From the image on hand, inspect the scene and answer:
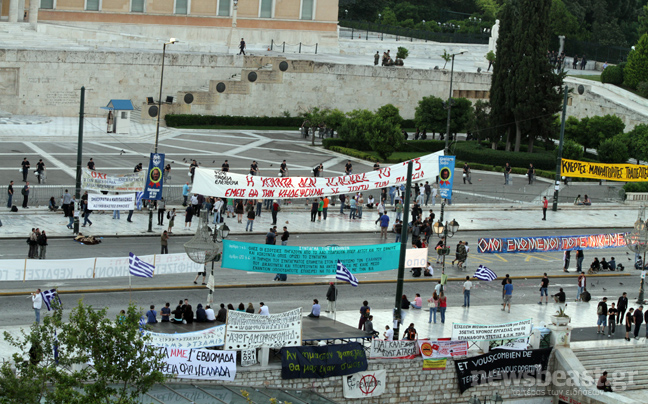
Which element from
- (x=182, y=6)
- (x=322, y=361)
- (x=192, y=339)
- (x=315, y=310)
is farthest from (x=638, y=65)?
(x=192, y=339)

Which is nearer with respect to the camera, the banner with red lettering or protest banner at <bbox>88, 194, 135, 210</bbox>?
the banner with red lettering

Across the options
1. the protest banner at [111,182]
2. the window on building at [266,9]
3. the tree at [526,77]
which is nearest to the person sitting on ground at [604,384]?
the protest banner at [111,182]

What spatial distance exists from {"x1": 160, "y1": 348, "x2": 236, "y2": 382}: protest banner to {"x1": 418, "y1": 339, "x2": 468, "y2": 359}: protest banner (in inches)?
231

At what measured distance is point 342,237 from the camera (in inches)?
1594

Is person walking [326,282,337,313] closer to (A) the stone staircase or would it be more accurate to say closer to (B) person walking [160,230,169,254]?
(B) person walking [160,230,169,254]

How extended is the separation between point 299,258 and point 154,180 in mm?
11572

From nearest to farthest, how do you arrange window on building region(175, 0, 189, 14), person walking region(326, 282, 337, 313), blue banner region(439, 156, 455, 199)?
person walking region(326, 282, 337, 313) < blue banner region(439, 156, 455, 199) < window on building region(175, 0, 189, 14)

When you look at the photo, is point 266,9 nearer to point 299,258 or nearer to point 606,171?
point 606,171

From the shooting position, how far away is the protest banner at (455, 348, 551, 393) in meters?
28.2

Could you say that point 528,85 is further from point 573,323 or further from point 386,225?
point 573,323

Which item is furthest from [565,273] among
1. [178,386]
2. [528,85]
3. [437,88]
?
[437,88]

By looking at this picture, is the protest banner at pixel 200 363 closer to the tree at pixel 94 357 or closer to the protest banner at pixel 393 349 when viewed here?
the tree at pixel 94 357

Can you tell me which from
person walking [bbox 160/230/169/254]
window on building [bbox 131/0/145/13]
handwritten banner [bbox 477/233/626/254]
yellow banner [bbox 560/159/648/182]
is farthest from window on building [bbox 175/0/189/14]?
handwritten banner [bbox 477/233/626/254]

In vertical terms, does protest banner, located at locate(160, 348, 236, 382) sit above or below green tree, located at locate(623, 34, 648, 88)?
below
